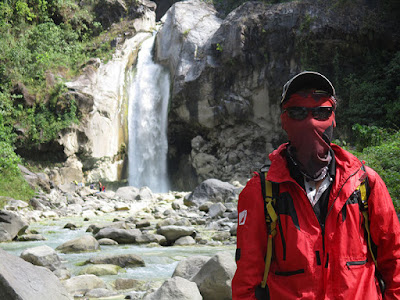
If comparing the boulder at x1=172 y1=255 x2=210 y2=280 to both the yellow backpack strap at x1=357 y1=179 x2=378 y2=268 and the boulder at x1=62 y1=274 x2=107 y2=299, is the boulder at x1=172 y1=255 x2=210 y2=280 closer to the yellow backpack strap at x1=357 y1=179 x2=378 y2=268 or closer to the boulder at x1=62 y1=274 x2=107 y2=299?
the boulder at x1=62 y1=274 x2=107 y2=299

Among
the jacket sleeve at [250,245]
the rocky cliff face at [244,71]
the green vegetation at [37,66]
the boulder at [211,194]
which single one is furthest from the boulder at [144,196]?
the jacket sleeve at [250,245]

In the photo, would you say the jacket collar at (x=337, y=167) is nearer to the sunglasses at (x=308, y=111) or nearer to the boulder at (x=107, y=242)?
the sunglasses at (x=308, y=111)

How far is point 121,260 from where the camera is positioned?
6.50m

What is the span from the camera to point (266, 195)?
1.70 metres

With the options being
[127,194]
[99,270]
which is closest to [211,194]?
[127,194]

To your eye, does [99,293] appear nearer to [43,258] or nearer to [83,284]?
[83,284]

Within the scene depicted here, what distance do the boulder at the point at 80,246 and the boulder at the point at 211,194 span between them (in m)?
7.52

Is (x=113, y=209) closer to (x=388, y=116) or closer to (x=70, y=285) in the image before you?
(x=70, y=285)

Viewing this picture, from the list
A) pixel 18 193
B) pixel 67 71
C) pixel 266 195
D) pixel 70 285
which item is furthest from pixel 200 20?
pixel 266 195

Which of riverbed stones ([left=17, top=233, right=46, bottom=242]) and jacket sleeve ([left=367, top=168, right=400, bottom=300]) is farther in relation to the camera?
riverbed stones ([left=17, top=233, right=46, bottom=242])

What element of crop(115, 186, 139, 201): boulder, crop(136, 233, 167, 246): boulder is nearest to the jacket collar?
crop(136, 233, 167, 246): boulder

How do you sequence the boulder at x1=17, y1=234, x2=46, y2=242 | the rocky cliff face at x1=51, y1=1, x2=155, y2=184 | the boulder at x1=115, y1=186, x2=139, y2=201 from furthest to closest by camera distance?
the rocky cliff face at x1=51, y1=1, x2=155, y2=184 < the boulder at x1=115, y1=186, x2=139, y2=201 < the boulder at x1=17, y1=234, x2=46, y2=242

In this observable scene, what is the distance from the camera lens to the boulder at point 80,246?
7.65m

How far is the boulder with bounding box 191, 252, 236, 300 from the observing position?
449 centimetres
